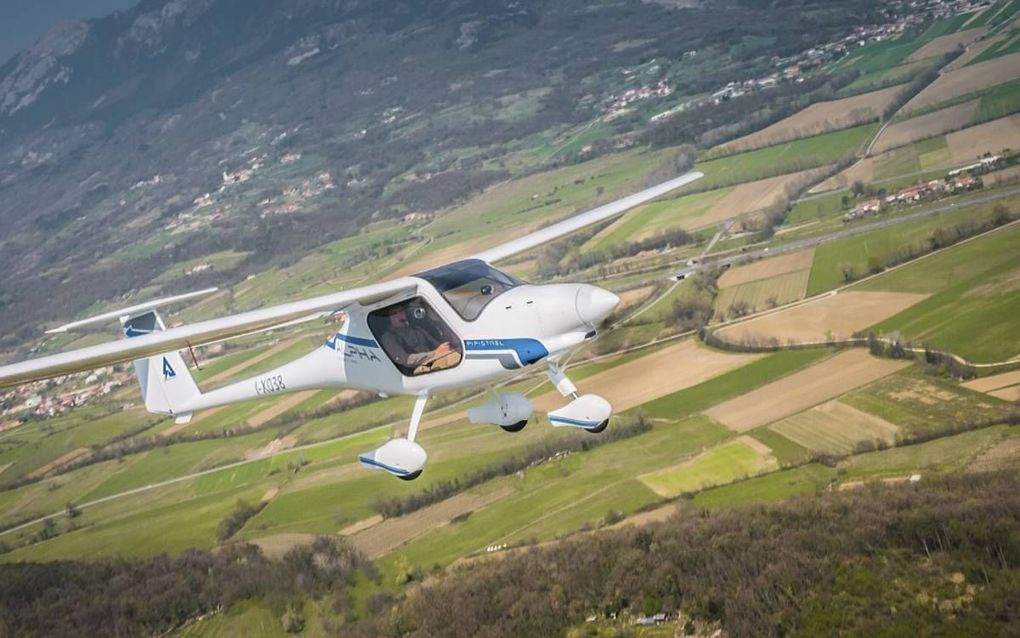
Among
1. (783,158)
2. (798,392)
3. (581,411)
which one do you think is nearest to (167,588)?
(798,392)

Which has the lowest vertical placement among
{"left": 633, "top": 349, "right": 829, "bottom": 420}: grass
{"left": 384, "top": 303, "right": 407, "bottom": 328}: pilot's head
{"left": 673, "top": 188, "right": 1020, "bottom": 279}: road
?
{"left": 633, "top": 349, "right": 829, "bottom": 420}: grass

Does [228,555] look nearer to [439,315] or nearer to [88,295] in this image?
[439,315]

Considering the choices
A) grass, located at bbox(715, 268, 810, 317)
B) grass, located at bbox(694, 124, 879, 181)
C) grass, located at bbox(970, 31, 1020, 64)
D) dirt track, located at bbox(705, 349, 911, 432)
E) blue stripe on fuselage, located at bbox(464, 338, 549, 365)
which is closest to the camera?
blue stripe on fuselage, located at bbox(464, 338, 549, 365)

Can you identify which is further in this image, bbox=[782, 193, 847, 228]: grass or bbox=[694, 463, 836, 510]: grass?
bbox=[782, 193, 847, 228]: grass

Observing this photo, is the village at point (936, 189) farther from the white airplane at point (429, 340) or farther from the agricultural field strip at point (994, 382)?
the white airplane at point (429, 340)

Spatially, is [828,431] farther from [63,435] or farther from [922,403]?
[63,435]

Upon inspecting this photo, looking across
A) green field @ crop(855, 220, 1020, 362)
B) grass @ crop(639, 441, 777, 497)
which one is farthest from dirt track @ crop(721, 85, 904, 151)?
grass @ crop(639, 441, 777, 497)

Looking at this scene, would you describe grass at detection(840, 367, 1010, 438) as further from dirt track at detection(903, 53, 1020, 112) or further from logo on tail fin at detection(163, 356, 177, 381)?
dirt track at detection(903, 53, 1020, 112)
